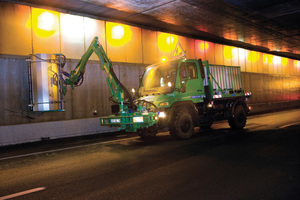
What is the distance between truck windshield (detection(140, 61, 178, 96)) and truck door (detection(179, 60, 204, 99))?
33 cm

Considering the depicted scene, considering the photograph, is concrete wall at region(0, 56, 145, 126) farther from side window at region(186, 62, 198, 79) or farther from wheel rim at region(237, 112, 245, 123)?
wheel rim at region(237, 112, 245, 123)

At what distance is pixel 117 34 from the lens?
15930 millimetres

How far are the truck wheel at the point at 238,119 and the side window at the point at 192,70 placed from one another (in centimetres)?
305

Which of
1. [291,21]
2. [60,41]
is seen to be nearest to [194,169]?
[60,41]

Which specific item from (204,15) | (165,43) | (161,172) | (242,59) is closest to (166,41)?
(165,43)

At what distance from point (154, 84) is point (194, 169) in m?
5.10

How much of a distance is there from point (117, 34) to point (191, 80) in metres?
7.40

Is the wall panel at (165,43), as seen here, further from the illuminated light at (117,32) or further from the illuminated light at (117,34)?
the illuminated light at (117,32)

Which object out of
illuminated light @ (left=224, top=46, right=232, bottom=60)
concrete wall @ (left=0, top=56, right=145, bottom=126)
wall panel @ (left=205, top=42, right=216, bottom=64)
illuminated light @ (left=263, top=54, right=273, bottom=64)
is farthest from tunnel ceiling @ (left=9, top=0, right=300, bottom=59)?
illuminated light @ (left=263, top=54, right=273, bottom=64)

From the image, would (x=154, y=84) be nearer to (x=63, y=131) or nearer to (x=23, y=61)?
(x=63, y=131)

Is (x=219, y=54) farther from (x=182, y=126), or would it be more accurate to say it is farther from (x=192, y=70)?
(x=182, y=126)

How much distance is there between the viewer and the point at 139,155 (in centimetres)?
745

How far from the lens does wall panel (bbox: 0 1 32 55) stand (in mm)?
11516

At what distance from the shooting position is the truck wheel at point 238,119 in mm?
12062
